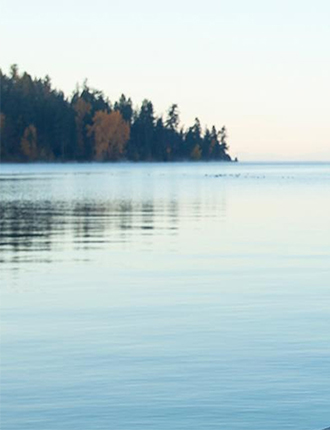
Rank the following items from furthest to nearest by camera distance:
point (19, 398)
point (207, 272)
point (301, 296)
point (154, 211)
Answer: point (154, 211) < point (207, 272) < point (301, 296) < point (19, 398)

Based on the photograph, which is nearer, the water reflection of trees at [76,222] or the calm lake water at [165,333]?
the calm lake water at [165,333]

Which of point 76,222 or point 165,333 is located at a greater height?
point 165,333

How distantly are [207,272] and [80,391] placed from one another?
513 inches

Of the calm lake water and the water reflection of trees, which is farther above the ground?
the calm lake water

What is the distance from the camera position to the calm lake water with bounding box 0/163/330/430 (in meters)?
12.5

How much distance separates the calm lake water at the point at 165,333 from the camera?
40.9ft

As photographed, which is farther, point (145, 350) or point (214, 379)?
point (145, 350)

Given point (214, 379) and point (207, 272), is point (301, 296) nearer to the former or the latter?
point (207, 272)

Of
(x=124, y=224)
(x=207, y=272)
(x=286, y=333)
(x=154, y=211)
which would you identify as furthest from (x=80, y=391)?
(x=154, y=211)

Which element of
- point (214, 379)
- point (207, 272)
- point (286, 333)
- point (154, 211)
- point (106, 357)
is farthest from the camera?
point (154, 211)

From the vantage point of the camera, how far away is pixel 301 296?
21469 mm

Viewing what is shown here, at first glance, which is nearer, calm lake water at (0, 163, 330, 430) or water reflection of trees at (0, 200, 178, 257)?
calm lake water at (0, 163, 330, 430)

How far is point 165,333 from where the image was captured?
1717 cm

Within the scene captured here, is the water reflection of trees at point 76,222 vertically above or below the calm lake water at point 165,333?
below
